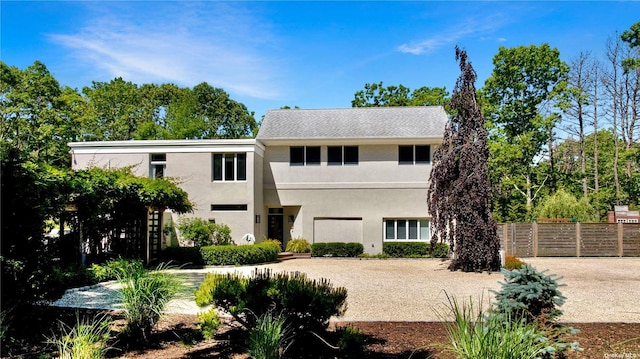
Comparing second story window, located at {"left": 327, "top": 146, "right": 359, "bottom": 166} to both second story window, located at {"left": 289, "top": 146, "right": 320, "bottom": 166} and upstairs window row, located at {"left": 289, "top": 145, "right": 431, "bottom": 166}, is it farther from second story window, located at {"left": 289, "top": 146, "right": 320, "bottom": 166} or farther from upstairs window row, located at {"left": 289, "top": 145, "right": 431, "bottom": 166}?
second story window, located at {"left": 289, "top": 146, "right": 320, "bottom": 166}

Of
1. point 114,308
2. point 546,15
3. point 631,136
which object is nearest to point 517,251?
point 546,15

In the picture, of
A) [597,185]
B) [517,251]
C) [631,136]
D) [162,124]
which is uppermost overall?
[162,124]

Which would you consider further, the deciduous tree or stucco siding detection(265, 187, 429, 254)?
the deciduous tree

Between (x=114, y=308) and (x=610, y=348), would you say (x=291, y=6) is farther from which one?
(x=610, y=348)

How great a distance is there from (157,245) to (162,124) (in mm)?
28088

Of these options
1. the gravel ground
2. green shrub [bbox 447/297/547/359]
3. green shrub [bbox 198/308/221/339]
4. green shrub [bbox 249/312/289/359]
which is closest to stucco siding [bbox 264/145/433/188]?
the gravel ground

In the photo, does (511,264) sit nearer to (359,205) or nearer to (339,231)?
(359,205)

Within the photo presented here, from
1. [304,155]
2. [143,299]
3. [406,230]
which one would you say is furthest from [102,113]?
[143,299]

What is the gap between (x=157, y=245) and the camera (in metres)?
19.0

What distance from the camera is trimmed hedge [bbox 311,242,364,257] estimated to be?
22.6 m

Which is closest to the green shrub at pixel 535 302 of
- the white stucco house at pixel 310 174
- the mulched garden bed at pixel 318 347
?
the mulched garden bed at pixel 318 347

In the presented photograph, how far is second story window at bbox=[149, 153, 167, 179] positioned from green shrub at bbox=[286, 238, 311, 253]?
7.15m

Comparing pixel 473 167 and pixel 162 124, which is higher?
pixel 162 124

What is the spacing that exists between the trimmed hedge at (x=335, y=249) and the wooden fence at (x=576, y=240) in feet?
25.3
